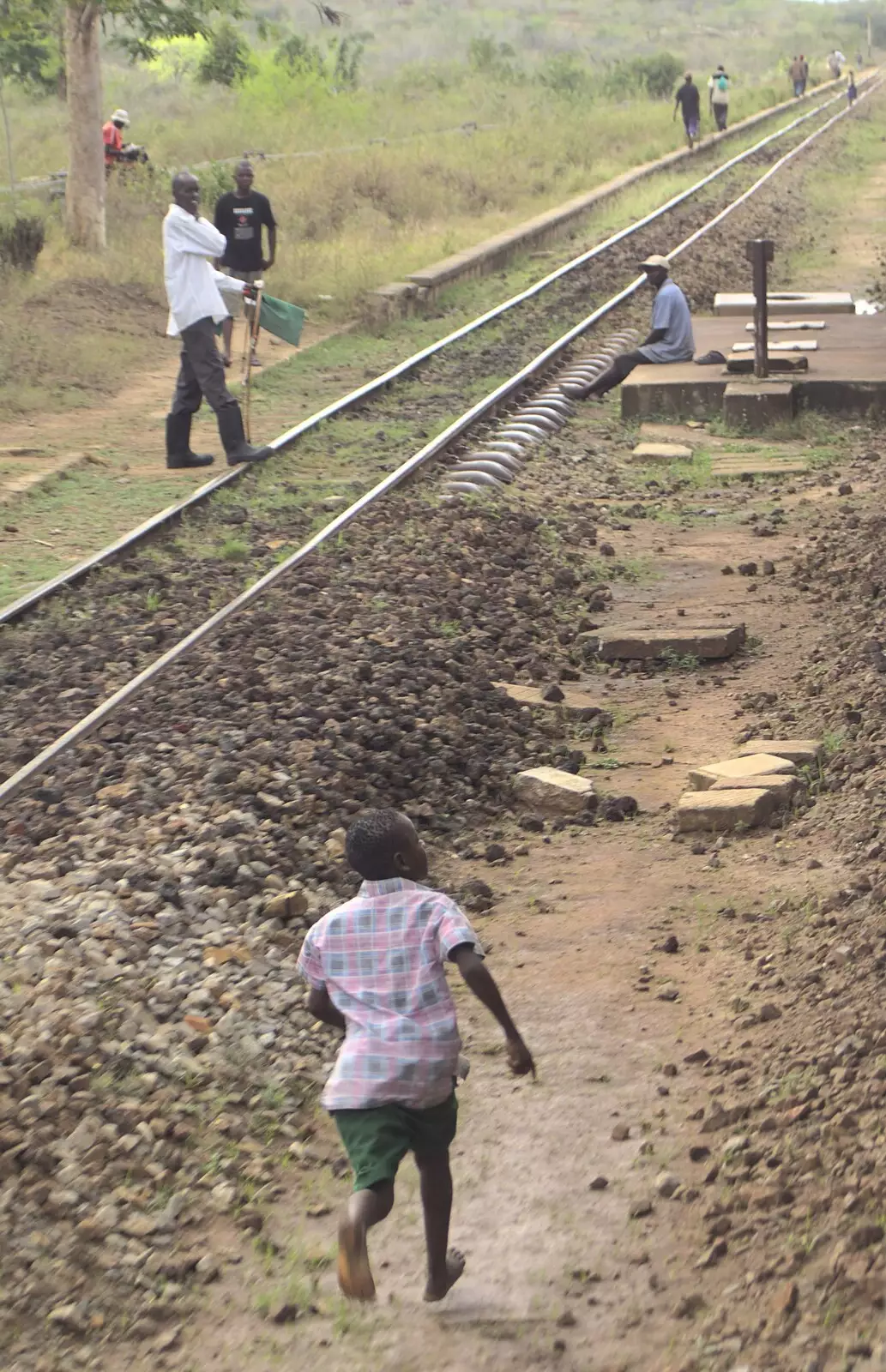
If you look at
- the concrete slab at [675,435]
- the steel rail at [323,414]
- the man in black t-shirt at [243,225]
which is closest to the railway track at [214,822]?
the steel rail at [323,414]

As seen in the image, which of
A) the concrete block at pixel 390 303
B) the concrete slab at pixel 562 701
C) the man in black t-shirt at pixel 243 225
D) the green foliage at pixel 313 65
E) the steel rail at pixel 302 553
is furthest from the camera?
the green foliage at pixel 313 65

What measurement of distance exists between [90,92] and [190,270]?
1018 centimetres

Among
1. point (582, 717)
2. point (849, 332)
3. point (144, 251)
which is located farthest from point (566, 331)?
point (582, 717)

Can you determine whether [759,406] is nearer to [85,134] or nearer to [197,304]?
[197,304]

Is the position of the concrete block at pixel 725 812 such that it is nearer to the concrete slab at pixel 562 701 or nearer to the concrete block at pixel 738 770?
the concrete block at pixel 738 770

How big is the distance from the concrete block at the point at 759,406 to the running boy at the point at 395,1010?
34.8 feet

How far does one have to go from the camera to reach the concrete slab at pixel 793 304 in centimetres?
1853

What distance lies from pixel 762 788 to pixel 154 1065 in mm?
2905

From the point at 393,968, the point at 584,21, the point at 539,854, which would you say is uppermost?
the point at 584,21

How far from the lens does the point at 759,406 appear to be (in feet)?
45.5

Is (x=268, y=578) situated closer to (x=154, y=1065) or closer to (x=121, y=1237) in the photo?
(x=154, y=1065)

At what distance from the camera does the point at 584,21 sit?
89875 millimetres

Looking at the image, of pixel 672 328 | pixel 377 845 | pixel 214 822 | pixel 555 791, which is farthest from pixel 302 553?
pixel 672 328

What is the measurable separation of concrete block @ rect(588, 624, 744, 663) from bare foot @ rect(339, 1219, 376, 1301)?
5.55 metres
